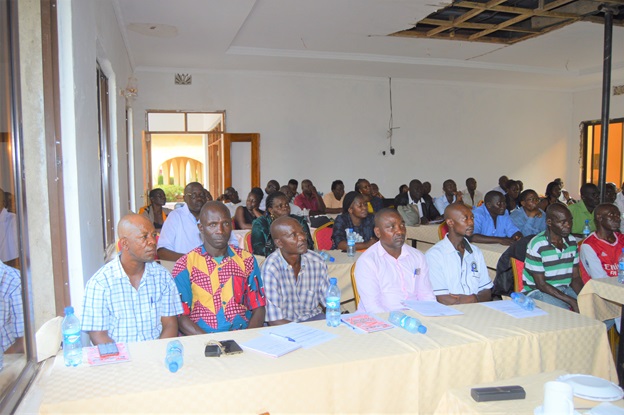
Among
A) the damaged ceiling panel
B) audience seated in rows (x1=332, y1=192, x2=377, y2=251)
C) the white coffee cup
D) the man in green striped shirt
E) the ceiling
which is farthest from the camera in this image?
the damaged ceiling panel

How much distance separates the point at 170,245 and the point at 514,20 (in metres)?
6.19

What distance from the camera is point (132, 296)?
8.74ft

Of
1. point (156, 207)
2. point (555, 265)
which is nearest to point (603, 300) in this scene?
point (555, 265)

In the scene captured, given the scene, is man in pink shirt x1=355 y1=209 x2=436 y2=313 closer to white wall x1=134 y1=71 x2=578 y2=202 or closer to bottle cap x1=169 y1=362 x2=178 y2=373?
bottle cap x1=169 y1=362 x2=178 y2=373

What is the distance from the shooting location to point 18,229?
245 centimetres

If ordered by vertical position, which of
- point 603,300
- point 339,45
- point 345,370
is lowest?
point 603,300

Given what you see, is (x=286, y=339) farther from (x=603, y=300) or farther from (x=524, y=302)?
(x=603, y=300)

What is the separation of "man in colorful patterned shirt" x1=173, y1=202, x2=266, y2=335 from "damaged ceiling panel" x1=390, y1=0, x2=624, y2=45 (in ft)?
17.4

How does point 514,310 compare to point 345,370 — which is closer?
point 345,370

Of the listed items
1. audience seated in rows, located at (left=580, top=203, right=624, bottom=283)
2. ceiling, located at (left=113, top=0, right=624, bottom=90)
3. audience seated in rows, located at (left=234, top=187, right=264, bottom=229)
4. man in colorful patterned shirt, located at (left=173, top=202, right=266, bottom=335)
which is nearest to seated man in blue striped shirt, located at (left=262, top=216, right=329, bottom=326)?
man in colorful patterned shirt, located at (left=173, top=202, right=266, bottom=335)

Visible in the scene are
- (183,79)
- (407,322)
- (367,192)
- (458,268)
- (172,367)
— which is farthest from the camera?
(183,79)

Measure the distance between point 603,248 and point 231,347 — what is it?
3.33 m

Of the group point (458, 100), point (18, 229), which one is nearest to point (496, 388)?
point (18, 229)

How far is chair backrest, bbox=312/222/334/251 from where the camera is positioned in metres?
5.76
